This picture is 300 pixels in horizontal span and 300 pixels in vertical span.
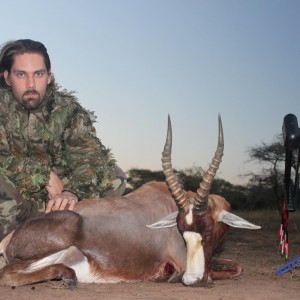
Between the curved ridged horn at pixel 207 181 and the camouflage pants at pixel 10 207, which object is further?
the camouflage pants at pixel 10 207

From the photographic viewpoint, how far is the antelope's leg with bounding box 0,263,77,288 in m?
4.55

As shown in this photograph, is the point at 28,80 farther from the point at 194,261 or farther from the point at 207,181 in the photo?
the point at 194,261

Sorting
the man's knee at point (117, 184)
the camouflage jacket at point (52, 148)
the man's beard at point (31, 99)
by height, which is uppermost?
the man's beard at point (31, 99)

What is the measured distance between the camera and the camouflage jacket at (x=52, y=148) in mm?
5594

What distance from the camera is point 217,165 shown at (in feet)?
15.9

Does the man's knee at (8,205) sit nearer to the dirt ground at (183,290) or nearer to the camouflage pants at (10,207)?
the camouflage pants at (10,207)

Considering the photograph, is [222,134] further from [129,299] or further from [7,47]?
[7,47]

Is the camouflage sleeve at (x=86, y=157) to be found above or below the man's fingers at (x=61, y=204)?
above

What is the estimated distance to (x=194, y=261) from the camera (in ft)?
15.0

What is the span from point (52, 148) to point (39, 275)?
1.71 meters

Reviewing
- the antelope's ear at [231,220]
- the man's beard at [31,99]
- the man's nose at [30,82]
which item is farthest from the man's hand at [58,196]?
the antelope's ear at [231,220]

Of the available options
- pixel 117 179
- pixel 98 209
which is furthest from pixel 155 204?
pixel 117 179

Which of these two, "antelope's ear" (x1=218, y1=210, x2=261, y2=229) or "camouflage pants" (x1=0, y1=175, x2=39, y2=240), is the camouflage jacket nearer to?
"camouflage pants" (x1=0, y1=175, x2=39, y2=240)

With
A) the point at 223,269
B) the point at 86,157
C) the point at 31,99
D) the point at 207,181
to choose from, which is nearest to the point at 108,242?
the point at 207,181
